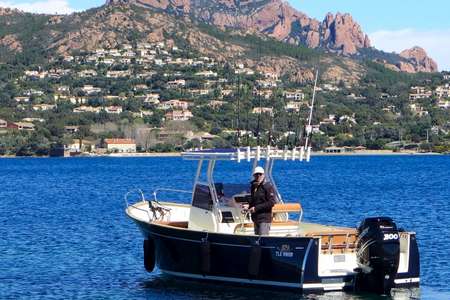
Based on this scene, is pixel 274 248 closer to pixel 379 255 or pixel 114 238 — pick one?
pixel 379 255

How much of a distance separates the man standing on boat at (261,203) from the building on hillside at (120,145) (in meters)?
159

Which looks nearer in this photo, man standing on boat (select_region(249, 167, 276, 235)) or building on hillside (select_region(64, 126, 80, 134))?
man standing on boat (select_region(249, 167, 276, 235))

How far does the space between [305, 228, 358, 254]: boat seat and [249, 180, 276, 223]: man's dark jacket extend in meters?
1.07

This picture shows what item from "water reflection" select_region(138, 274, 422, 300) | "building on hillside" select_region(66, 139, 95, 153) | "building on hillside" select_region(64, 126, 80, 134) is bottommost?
"building on hillside" select_region(66, 139, 95, 153)

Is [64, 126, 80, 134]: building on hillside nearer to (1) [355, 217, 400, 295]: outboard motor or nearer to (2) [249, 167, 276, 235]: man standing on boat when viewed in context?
(2) [249, 167, 276, 235]: man standing on boat

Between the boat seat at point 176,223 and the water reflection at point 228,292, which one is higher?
the boat seat at point 176,223

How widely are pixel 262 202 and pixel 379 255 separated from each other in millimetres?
→ 2842

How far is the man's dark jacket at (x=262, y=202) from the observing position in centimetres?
2458

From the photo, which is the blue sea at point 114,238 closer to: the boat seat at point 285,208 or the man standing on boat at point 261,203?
the man standing on boat at point 261,203

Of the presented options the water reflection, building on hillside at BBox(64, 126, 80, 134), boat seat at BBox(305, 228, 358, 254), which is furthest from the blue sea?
building on hillside at BBox(64, 126, 80, 134)

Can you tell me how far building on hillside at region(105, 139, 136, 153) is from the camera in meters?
184

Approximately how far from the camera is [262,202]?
2466 cm

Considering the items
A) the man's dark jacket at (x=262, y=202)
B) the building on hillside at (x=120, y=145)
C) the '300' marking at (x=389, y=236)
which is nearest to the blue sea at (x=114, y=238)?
the '300' marking at (x=389, y=236)

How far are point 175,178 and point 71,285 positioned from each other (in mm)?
67069
